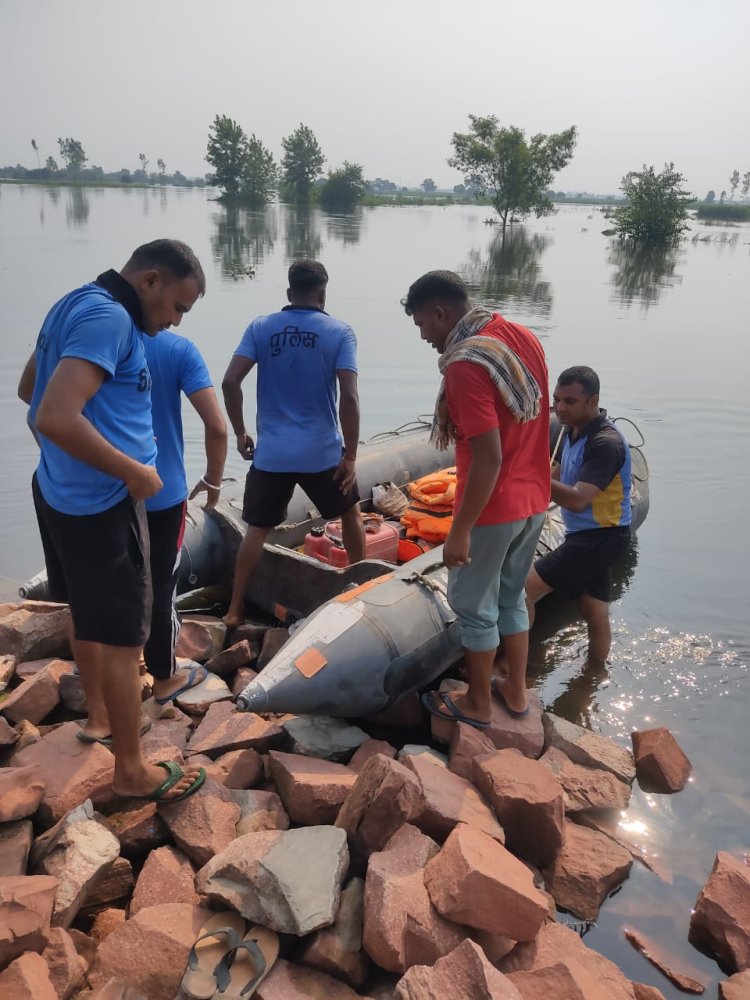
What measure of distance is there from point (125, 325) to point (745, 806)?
11.1 ft

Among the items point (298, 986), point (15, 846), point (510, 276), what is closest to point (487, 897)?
point (298, 986)

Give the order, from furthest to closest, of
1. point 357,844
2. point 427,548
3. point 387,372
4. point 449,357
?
point 387,372 → point 427,548 → point 449,357 → point 357,844

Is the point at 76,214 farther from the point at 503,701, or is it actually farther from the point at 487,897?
the point at 487,897

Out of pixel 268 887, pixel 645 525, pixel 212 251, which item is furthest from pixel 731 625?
pixel 212 251

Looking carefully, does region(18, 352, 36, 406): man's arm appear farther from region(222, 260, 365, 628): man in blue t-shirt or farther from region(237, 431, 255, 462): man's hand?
region(237, 431, 255, 462): man's hand

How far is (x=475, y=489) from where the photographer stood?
2.60 metres

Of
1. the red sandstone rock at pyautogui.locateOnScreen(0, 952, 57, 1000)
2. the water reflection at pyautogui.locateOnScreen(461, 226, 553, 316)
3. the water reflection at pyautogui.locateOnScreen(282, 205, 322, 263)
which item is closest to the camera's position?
the red sandstone rock at pyautogui.locateOnScreen(0, 952, 57, 1000)

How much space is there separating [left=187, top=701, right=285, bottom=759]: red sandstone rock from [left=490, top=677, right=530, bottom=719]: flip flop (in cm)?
102

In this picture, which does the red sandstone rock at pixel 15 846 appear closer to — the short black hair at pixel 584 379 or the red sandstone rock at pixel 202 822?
the red sandstone rock at pixel 202 822

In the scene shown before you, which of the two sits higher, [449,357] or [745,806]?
[449,357]

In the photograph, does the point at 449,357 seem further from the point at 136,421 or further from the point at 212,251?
the point at 212,251

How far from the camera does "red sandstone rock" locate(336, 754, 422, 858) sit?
2.35 metres

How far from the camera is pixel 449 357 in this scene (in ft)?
8.43

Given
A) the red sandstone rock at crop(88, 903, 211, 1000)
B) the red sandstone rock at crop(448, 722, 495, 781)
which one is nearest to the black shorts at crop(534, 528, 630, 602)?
the red sandstone rock at crop(448, 722, 495, 781)
